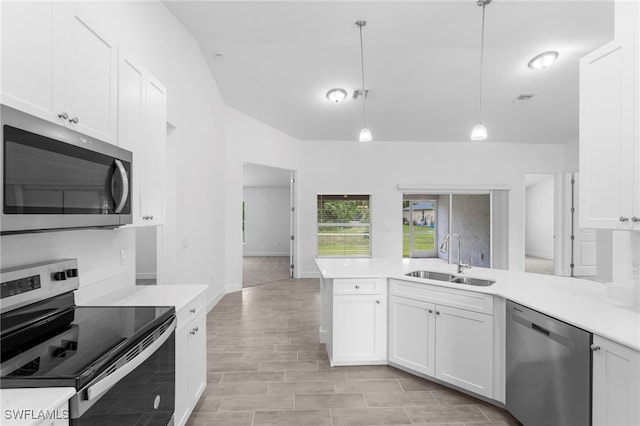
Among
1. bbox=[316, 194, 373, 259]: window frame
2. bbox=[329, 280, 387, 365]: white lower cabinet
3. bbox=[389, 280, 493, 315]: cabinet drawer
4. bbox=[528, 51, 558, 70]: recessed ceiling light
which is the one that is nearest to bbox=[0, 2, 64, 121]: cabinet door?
bbox=[329, 280, 387, 365]: white lower cabinet

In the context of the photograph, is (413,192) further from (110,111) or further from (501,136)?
(110,111)

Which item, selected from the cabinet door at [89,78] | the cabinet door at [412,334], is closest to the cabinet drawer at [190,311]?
the cabinet door at [89,78]

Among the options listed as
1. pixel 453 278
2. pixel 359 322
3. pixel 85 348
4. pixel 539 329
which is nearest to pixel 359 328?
pixel 359 322

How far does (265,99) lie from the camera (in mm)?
5410

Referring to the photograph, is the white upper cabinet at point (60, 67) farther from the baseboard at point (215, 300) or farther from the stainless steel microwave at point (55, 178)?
the baseboard at point (215, 300)

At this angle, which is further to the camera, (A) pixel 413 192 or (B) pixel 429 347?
(A) pixel 413 192

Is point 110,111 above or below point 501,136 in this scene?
below

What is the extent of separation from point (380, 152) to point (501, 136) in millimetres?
2543

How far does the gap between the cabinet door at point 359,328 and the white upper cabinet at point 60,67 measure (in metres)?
2.24

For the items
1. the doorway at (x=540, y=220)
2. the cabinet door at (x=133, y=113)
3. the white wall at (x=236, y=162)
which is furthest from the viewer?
the doorway at (x=540, y=220)

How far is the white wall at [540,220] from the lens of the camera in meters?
9.37

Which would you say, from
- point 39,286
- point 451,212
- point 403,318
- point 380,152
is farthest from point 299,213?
point 39,286

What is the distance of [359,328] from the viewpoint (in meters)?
2.94

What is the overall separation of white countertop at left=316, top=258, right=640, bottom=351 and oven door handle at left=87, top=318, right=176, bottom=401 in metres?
1.58
